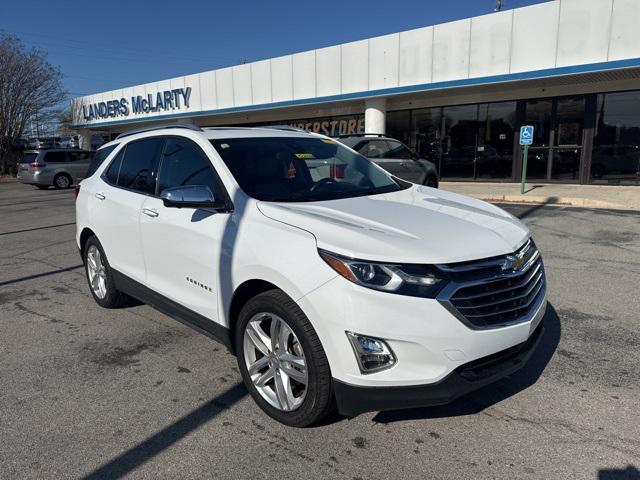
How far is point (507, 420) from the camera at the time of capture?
3018 mm

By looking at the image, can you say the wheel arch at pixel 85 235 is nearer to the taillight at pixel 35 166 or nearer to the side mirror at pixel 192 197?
the side mirror at pixel 192 197

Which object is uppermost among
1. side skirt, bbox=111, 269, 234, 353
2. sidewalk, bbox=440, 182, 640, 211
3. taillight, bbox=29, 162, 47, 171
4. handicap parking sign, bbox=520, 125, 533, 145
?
handicap parking sign, bbox=520, 125, 533, 145

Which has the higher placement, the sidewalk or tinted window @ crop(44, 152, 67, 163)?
tinted window @ crop(44, 152, 67, 163)

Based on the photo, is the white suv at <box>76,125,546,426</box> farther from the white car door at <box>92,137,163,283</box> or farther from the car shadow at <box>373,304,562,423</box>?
the car shadow at <box>373,304,562,423</box>

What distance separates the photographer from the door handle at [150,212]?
3908 millimetres

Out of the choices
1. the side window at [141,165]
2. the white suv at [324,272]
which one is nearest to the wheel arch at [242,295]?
the white suv at [324,272]

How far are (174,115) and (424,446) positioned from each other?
27.0 meters

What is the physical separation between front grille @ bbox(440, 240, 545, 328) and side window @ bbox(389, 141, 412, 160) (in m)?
9.14

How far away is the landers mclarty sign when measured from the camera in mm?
26562

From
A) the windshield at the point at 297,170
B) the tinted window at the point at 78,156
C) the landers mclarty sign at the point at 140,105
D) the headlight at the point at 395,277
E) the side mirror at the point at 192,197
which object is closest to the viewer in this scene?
the headlight at the point at 395,277

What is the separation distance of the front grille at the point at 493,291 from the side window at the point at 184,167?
1731 millimetres

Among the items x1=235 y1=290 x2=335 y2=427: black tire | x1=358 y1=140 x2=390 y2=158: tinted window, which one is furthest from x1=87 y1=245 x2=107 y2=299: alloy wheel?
x1=358 y1=140 x2=390 y2=158: tinted window

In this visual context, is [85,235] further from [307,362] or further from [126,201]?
[307,362]

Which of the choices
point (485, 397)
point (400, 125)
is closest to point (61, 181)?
point (400, 125)
